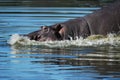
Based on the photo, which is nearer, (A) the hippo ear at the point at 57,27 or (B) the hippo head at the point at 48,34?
(B) the hippo head at the point at 48,34

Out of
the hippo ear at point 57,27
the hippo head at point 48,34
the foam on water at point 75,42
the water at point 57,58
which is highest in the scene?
the hippo ear at point 57,27

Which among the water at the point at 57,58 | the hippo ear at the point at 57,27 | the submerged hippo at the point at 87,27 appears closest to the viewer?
the water at the point at 57,58

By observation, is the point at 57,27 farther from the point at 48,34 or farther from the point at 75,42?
the point at 75,42

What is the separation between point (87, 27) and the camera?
15.1 meters

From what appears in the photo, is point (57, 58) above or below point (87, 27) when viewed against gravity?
below

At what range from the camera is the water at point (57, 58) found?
9.86m

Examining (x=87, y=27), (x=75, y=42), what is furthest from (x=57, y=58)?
(x=87, y=27)

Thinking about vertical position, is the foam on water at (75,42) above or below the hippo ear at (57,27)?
below

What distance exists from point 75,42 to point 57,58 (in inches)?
98.1

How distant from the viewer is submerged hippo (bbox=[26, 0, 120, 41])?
1488cm

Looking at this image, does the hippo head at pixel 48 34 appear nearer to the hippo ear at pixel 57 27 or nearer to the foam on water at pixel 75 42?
the hippo ear at pixel 57 27

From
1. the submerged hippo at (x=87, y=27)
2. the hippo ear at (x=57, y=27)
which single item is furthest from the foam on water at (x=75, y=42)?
the hippo ear at (x=57, y=27)

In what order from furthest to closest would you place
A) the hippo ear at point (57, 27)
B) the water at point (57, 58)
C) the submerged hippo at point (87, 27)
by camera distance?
the hippo ear at point (57, 27), the submerged hippo at point (87, 27), the water at point (57, 58)

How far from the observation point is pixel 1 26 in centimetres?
1873
